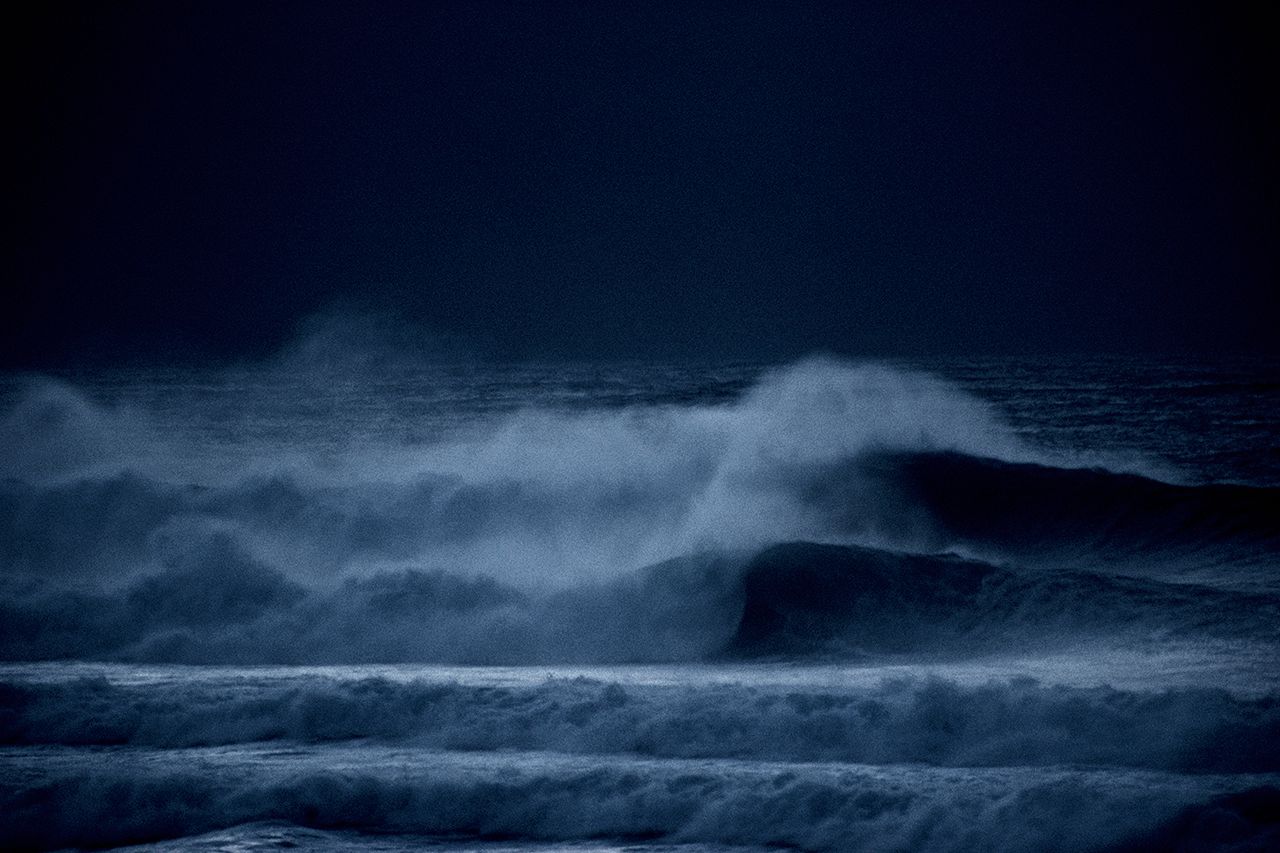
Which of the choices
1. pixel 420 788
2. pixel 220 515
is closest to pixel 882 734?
pixel 420 788

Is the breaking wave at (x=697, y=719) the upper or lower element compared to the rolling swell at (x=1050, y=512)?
lower

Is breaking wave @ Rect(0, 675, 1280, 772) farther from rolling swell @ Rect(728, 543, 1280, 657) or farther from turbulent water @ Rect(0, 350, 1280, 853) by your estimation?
rolling swell @ Rect(728, 543, 1280, 657)

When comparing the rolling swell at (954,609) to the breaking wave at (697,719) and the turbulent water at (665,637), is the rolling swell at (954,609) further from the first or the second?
the breaking wave at (697,719)

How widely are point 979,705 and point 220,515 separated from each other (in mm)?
11235

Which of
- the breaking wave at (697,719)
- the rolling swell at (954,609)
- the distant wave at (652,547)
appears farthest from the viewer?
the distant wave at (652,547)

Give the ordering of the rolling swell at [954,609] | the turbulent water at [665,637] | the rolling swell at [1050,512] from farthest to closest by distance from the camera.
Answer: the rolling swell at [1050,512]
the rolling swell at [954,609]
the turbulent water at [665,637]

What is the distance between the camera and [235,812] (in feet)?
23.8

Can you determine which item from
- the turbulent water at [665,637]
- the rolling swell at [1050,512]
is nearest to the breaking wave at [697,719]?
the turbulent water at [665,637]

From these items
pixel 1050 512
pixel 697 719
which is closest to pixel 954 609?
pixel 697 719

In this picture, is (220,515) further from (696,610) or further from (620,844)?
(620,844)

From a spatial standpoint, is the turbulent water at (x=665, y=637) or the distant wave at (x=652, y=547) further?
the distant wave at (x=652, y=547)

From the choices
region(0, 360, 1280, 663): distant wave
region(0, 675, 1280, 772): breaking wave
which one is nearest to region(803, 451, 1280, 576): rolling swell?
region(0, 360, 1280, 663): distant wave

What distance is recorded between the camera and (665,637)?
466 inches

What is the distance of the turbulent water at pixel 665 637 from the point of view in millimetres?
7094
